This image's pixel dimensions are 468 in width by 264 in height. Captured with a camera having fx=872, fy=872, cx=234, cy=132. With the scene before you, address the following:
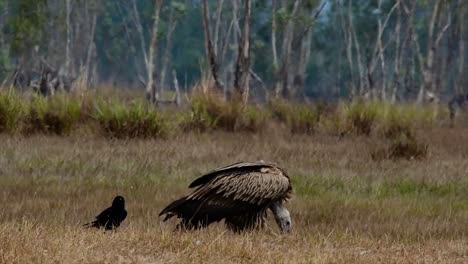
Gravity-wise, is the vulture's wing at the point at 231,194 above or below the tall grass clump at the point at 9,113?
above

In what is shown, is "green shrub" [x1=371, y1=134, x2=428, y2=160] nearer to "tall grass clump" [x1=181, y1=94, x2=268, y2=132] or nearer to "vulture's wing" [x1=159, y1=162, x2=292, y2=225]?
"tall grass clump" [x1=181, y1=94, x2=268, y2=132]

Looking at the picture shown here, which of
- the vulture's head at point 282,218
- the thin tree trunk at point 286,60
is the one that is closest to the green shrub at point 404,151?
the vulture's head at point 282,218

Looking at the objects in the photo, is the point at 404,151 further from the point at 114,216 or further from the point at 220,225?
the point at 114,216

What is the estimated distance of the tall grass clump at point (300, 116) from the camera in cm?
1655

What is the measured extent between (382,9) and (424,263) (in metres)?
42.3

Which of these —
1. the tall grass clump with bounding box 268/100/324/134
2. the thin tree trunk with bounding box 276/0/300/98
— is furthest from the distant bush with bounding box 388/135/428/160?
the thin tree trunk with bounding box 276/0/300/98

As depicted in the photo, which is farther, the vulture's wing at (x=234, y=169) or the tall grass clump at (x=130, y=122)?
the tall grass clump at (x=130, y=122)

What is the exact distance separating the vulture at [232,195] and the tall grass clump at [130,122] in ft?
24.4

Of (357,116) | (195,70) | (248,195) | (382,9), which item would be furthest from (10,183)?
(195,70)

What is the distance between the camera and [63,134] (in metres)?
13.9

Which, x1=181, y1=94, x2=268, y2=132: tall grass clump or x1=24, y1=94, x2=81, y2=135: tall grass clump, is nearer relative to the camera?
x1=24, y1=94, x2=81, y2=135: tall grass clump

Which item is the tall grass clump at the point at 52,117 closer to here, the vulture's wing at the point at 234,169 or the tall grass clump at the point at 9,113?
the tall grass clump at the point at 9,113

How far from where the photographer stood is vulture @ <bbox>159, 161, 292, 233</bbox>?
20.9ft

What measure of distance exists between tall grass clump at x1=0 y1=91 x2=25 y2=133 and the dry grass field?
0.65 meters
